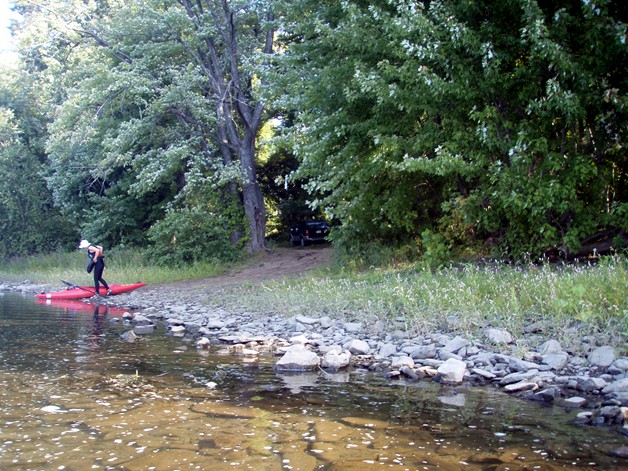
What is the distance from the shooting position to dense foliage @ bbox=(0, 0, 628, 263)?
39.5 ft

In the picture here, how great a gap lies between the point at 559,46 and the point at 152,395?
9593mm

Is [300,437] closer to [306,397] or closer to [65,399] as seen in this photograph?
[306,397]

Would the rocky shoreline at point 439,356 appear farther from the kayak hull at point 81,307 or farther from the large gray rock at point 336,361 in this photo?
the kayak hull at point 81,307

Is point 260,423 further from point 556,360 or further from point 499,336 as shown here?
point 499,336

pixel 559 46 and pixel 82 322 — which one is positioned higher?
pixel 559 46

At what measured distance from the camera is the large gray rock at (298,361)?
26.2 ft

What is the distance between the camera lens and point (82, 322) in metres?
13.3

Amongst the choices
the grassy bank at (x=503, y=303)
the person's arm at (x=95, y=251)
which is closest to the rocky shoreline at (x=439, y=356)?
the grassy bank at (x=503, y=303)

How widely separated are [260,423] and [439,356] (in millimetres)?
3412

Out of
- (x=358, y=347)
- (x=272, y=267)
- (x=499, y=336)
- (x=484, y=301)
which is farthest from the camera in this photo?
(x=272, y=267)

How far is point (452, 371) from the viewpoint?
7160 millimetres

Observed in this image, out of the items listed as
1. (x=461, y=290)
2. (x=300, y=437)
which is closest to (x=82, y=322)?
(x=461, y=290)

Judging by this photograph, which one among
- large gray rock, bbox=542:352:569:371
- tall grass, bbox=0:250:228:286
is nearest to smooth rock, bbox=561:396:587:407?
large gray rock, bbox=542:352:569:371

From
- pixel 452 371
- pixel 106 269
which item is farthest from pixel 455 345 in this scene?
pixel 106 269
